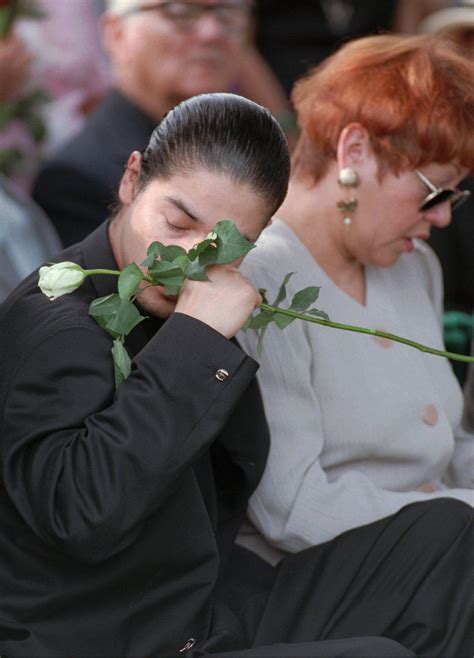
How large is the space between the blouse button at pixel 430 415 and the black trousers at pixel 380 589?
32cm

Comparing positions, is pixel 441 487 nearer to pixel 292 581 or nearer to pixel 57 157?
pixel 292 581

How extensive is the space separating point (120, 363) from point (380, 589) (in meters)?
0.64

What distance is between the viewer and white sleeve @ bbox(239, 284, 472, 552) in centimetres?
232

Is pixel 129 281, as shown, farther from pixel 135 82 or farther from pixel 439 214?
pixel 135 82

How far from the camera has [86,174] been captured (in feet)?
11.8

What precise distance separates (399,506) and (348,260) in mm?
571

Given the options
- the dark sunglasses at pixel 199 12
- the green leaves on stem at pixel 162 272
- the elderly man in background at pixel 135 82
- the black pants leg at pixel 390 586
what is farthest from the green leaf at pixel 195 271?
the dark sunglasses at pixel 199 12

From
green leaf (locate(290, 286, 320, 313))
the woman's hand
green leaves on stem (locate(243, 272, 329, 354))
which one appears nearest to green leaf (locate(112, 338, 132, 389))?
the woman's hand

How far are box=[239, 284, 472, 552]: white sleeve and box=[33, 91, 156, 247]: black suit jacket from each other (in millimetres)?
1282

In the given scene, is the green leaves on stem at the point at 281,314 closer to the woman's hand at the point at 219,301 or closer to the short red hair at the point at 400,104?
the woman's hand at the point at 219,301

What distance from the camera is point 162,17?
392 centimetres

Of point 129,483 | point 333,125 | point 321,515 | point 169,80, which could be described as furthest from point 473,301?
point 129,483

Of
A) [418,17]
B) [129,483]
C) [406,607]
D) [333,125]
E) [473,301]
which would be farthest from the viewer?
[418,17]

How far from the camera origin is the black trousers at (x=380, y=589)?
2062mm
